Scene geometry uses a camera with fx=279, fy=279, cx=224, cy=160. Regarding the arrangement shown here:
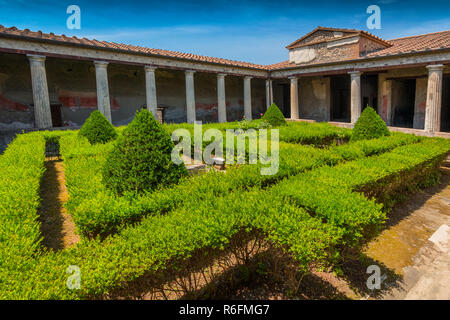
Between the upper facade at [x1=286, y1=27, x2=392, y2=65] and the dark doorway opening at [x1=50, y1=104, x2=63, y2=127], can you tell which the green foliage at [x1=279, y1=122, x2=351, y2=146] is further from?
the dark doorway opening at [x1=50, y1=104, x2=63, y2=127]

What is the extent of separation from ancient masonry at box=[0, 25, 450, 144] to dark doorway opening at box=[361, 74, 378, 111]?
0.25 feet

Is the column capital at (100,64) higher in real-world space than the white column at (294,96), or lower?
higher

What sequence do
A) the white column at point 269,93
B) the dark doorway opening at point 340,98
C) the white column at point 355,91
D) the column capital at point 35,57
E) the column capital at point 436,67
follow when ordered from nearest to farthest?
the column capital at point 35,57 → the column capital at point 436,67 → the white column at point 355,91 → the white column at point 269,93 → the dark doorway opening at point 340,98

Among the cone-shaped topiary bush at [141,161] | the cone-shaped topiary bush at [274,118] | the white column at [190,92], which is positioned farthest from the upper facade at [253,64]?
the cone-shaped topiary bush at [141,161]

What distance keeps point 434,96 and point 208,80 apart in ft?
44.9

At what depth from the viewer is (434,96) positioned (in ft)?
40.6

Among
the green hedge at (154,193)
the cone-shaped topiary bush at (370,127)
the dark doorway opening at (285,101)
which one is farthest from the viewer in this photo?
the dark doorway opening at (285,101)

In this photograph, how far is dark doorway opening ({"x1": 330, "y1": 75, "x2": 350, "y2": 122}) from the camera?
21234mm

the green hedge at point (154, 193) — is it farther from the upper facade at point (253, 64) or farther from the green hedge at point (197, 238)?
the upper facade at point (253, 64)

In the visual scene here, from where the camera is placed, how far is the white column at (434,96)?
39.9 ft

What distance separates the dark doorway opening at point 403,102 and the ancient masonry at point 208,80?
0.06 meters
